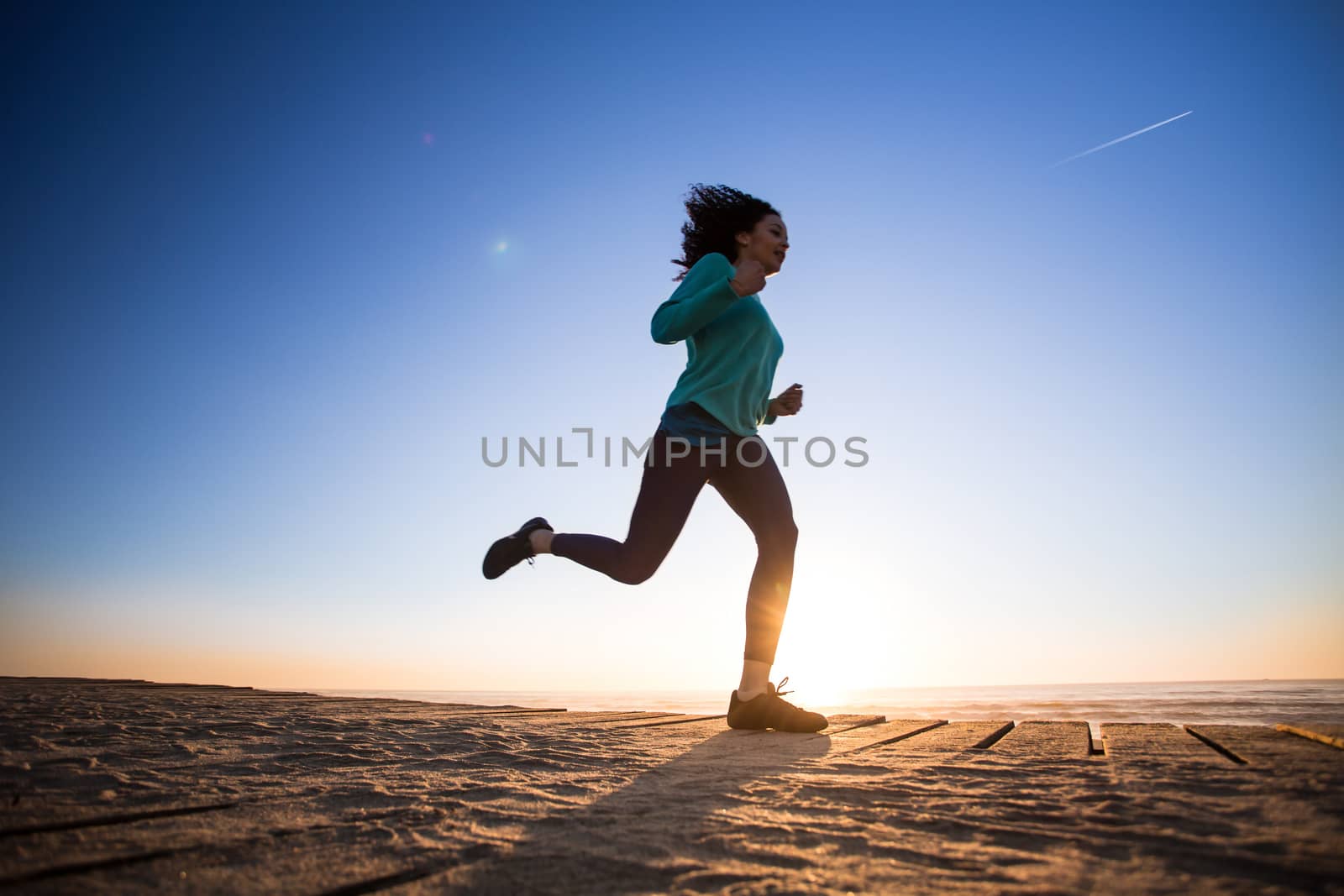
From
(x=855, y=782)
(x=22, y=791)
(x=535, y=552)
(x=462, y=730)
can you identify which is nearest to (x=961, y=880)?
(x=855, y=782)

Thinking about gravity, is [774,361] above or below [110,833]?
above

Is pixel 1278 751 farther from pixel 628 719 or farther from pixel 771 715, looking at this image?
pixel 628 719

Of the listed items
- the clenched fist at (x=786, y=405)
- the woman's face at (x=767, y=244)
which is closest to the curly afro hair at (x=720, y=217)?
the woman's face at (x=767, y=244)

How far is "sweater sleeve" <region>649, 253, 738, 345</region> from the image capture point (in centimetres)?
304

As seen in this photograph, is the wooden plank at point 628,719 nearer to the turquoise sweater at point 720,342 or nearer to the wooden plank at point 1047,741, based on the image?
the turquoise sweater at point 720,342

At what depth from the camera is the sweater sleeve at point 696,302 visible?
3045 mm

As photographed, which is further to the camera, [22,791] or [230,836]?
[22,791]

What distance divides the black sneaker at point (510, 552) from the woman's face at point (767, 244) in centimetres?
169

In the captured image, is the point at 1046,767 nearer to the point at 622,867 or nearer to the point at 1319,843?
the point at 1319,843

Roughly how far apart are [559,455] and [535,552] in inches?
68.5

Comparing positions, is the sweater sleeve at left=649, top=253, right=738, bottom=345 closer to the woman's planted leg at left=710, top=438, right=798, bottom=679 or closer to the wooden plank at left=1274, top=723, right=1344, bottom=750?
the woman's planted leg at left=710, top=438, right=798, bottom=679

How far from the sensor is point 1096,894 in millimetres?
897

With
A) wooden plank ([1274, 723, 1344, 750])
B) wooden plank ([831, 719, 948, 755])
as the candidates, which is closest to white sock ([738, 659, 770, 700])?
wooden plank ([831, 719, 948, 755])

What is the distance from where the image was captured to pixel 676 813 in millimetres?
1420
